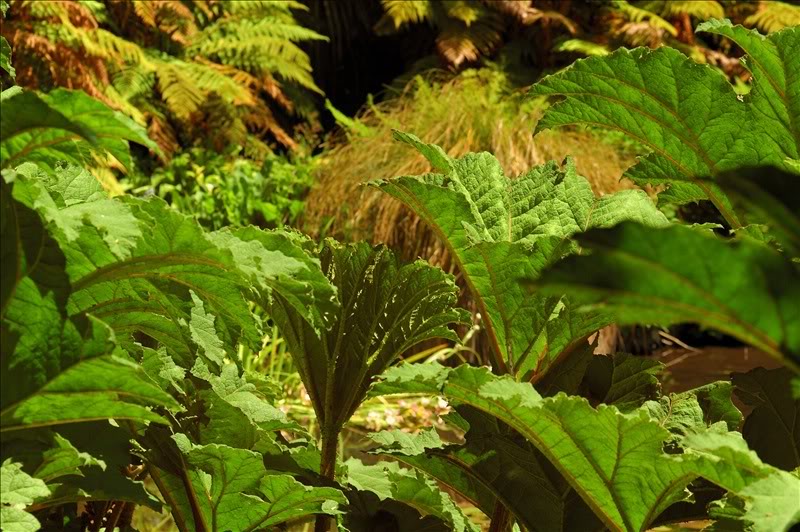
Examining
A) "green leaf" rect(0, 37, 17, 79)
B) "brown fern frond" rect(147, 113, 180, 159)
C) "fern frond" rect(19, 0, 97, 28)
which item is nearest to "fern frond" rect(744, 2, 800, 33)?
"brown fern frond" rect(147, 113, 180, 159)

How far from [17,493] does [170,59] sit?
739cm

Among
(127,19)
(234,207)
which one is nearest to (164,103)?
(127,19)

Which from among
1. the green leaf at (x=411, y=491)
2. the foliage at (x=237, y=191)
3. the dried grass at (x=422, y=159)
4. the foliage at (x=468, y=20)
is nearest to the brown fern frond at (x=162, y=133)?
the foliage at (x=237, y=191)

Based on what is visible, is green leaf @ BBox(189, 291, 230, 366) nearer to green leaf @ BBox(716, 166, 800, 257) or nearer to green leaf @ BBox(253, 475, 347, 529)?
green leaf @ BBox(253, 475, 347, 529)

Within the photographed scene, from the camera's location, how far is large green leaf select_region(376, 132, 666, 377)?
71 cm

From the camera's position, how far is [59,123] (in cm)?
49

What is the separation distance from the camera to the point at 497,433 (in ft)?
2.28

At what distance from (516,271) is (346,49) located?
9568mm

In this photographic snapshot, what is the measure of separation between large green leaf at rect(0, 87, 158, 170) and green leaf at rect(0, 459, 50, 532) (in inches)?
6.4

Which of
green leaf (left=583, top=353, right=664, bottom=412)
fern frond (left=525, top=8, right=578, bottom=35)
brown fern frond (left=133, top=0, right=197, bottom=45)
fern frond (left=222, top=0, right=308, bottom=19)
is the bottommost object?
fern frond (left=525, top=8, right=578, bottom=35)

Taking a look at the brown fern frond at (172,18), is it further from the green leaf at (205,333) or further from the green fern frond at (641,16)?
the green leaf at (205,333)

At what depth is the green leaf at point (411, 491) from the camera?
727mm

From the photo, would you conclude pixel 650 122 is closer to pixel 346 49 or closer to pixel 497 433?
pixel 497 433

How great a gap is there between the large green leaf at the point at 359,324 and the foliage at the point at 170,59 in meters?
5.45
